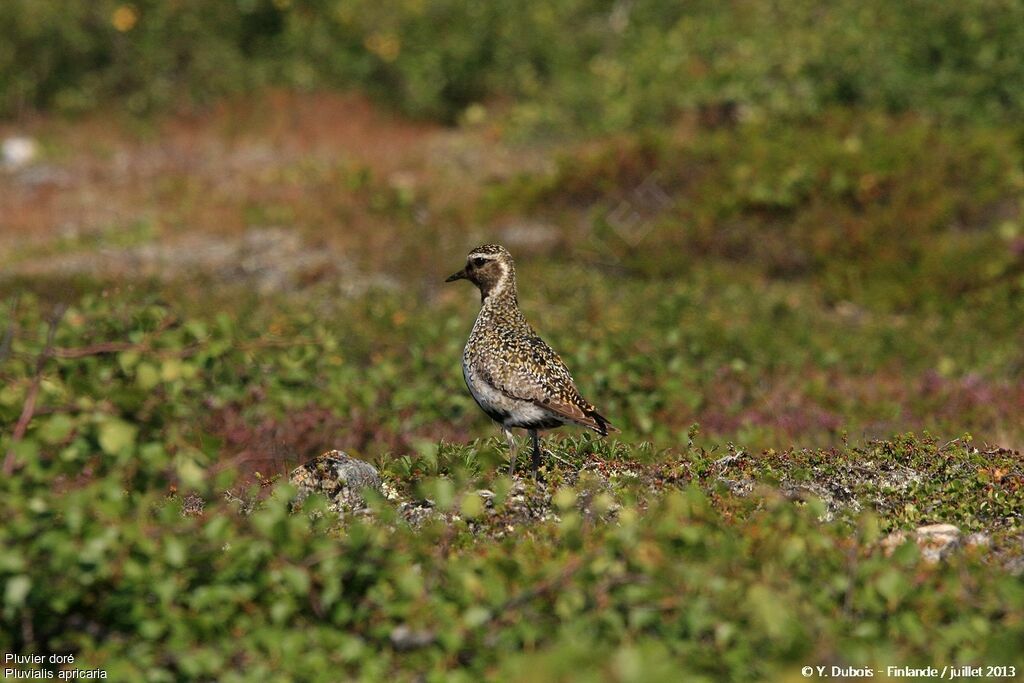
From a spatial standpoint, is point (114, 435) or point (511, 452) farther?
point (511, 452)

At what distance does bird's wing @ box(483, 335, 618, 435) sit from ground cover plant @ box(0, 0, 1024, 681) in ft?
1.17

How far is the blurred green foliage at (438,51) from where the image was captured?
77.6 ft

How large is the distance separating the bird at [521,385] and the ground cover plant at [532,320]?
33cm

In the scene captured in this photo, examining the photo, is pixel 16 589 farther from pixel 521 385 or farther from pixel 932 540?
pixel 932 540

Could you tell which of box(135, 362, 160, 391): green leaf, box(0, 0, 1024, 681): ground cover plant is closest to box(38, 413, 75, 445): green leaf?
box(0, 0, 1024, 681): ground cover plant

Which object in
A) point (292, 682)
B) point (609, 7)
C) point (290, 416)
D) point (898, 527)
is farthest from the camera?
point (609, 7)

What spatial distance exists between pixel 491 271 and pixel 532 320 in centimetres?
494

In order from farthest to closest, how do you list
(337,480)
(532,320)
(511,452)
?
(532,320), (511,452), (337,480)

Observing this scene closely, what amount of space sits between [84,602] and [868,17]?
19.4m

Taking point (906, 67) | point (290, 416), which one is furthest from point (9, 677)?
point (906, 67)

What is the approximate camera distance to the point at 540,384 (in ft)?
31.3

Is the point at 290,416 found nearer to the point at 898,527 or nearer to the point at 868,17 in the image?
the point at 898,527

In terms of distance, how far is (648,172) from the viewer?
21203 millimetres

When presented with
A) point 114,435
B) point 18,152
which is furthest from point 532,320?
point 18,152
